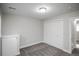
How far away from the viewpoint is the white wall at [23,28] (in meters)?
1.18

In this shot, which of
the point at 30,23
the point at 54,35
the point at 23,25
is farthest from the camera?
the point at 54,35

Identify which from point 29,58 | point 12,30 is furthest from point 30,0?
point 12,30

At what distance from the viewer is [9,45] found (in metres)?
1.17

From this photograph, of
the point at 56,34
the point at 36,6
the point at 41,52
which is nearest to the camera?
the point at 36,6

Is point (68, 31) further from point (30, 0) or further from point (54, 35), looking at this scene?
point (30, 0)

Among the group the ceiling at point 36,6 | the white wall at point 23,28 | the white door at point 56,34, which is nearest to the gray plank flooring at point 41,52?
the white wall at point 23,28

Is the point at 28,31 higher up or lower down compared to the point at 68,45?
higher up

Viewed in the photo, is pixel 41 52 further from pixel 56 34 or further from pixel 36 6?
pixel 36 6

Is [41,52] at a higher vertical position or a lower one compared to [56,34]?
lower

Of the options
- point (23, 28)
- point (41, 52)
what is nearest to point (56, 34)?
point (41, 52)

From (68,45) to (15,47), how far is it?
1.72 meters

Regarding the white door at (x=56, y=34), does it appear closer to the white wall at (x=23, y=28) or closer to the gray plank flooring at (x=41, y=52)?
the gray plank flooring at (x=41, y=52)

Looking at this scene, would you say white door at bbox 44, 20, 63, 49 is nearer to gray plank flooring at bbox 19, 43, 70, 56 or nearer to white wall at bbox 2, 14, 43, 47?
gray plank flooring at bbox 19, 43, 70, 56

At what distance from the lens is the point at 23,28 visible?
58.1 inches
